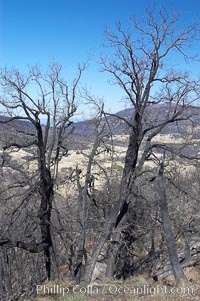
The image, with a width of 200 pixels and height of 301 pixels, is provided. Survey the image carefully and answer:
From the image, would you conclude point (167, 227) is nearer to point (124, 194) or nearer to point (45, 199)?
point (45, 199)

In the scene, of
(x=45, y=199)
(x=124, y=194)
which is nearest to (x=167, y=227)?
(x=45, y=199)

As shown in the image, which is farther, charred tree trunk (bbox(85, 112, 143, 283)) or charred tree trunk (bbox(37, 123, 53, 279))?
charred tree trunk (bbox(85, 112, 143, 283))

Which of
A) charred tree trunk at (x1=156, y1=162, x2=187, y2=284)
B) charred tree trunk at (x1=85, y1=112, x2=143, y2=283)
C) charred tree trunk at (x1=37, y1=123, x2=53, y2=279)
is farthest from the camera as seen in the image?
charred tree trunk at (x1=85, y1=112, x2=143, y2=283)

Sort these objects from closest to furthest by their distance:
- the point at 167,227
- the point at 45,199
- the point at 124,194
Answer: the point at 167,227 < the point at 45,199 < the point at 124,194

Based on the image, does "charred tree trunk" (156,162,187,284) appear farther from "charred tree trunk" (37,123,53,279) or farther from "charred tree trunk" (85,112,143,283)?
"charred tree trunk" (85,112,143,283)

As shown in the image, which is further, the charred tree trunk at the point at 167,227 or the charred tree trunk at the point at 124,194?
the charred tree trunk at the point at 124,194

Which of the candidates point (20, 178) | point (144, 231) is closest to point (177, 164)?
point (144, 231)

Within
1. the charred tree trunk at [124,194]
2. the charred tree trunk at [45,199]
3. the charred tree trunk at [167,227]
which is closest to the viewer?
the charred tree trunk at [167,227]

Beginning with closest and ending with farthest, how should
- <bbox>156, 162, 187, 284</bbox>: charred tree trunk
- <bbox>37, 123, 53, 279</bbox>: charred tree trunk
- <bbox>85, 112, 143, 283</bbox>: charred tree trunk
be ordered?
<bbox>156, 162, 187, 284</bbox>: charred tree trunk < <bbox>37, 123, 53, 279</bbox>: charred tree trunk < <bbox>85, 112, 143, 283</bbox>: charred tree trunk

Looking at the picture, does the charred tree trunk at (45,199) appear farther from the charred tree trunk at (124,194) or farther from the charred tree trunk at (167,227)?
the charred tree trunk at (167,227)

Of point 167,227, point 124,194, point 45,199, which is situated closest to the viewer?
point 167,227

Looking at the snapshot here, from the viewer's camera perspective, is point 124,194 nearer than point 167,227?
No

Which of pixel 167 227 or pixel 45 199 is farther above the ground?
pixel 167 227

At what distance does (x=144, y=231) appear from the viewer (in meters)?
16.2
